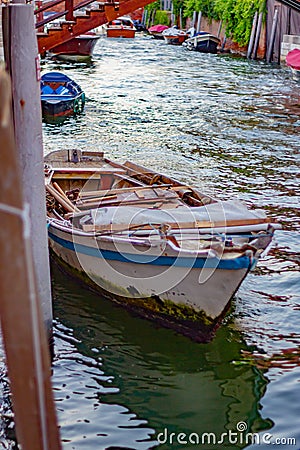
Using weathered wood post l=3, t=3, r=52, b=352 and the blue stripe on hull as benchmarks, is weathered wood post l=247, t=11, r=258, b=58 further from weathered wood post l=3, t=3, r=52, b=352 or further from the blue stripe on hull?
weathered wood post l=3, t=3, r=52, b=352

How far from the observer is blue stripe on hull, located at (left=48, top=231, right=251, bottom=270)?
5090mm

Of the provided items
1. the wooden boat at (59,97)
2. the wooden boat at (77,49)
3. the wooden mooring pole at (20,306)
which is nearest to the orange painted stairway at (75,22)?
the wooden boat at (59,97)

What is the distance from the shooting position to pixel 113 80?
841 inches

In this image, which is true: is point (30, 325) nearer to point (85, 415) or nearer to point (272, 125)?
point (85, 415)

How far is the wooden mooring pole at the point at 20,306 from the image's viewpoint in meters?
1.88

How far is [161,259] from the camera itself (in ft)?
18.0

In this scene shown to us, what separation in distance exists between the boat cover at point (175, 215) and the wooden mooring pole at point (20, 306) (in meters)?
3.94

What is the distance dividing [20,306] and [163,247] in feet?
11.6

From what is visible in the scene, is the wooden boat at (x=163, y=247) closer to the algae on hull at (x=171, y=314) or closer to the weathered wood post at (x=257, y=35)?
the algae on hull at (x=171, y=314)

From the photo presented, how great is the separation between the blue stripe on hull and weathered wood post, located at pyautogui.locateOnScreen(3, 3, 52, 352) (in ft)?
3.04

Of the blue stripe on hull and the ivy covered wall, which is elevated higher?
the ivy covered wall

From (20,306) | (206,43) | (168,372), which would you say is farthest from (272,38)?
(20,306)

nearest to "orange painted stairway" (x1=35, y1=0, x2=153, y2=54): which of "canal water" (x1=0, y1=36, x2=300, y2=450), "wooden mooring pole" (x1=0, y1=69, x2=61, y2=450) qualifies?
"canal water" (x1=0, y1=36, x2=300, y2=450)

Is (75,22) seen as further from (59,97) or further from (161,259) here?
(161,259)
